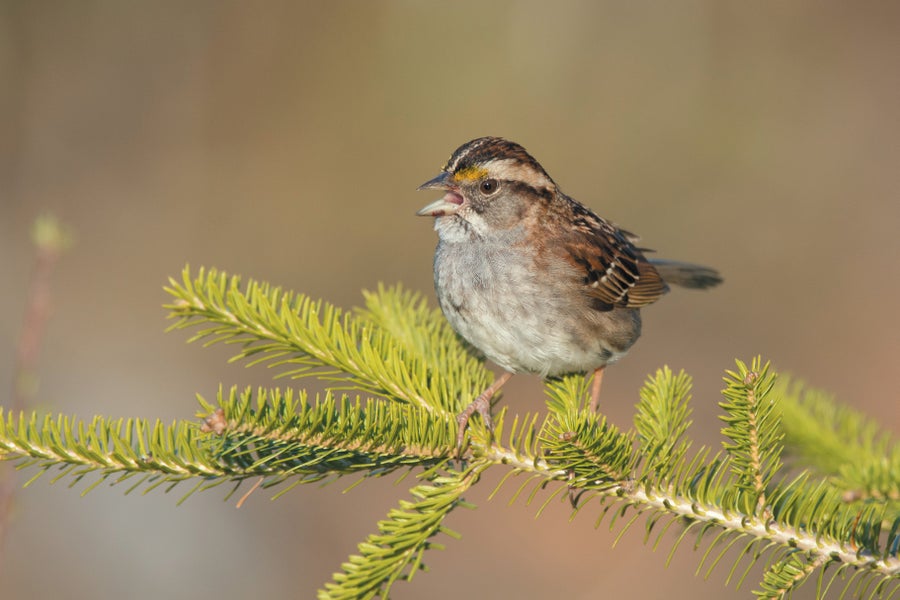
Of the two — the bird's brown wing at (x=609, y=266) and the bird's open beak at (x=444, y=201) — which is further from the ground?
the bird's open beak at (x=444, y=201)

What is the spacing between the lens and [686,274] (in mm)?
4410

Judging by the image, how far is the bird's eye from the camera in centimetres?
353

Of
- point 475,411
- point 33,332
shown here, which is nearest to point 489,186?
point 475,411

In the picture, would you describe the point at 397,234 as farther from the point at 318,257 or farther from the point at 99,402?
the point at 99,402

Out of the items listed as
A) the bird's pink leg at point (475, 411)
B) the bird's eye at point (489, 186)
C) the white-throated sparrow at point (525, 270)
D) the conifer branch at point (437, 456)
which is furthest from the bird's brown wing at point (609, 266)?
the conifer branch at point (437, 456)

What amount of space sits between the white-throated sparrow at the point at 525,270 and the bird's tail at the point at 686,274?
46 centimetres

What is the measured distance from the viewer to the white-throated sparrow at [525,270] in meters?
3.21

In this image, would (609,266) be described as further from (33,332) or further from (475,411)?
(33,332)

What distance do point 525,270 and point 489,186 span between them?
40 centimetres

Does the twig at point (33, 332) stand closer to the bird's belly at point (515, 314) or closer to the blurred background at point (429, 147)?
the bird's belly at point (515, 314)

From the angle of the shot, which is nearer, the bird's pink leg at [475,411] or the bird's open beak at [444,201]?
the bird's pink leg at [475,411]

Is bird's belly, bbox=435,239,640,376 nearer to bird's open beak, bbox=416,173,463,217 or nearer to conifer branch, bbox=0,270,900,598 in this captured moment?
bird's open beak, bbox=416,173,463,217

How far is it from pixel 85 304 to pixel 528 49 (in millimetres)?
4233

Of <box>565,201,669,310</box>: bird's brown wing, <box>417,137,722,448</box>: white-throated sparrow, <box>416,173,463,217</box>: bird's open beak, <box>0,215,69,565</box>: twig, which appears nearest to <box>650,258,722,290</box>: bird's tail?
<box>565,201,669,310</box>: bird's brown wing
